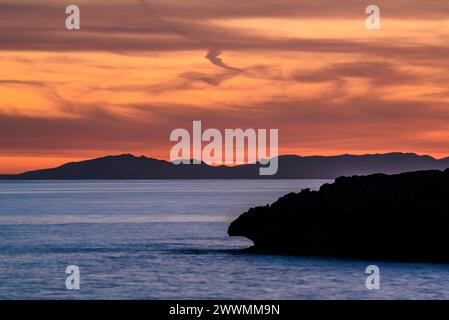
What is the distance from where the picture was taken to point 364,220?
216 ft

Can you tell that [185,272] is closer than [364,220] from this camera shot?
Yes

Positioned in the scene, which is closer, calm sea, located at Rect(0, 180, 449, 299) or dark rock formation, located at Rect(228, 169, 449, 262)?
calm sea, located at Rect(0, 180, 449, 299)

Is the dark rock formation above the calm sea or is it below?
above

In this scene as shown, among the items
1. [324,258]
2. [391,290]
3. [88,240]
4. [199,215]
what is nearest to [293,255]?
[324,258]

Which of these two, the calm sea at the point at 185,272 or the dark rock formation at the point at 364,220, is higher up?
the dark rock formation at the point at 364,220

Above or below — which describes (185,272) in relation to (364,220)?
below

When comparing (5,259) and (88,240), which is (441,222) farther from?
(88,240)

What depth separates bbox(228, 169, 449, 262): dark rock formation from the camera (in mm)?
63906

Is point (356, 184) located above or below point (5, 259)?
above

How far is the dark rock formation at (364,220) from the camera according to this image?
63906 mm

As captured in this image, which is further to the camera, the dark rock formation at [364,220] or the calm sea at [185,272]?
the dark rock formation at [364,220]

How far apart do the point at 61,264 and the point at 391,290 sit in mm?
28823
